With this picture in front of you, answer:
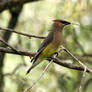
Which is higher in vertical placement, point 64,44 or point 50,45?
point 50,45

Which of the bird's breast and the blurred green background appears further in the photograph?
the blurred green background

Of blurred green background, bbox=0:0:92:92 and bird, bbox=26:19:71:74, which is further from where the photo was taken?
blurred green background, bbox=0:0:92:92

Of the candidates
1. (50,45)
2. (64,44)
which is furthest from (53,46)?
(64,44)

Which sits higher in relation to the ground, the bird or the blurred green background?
the bird

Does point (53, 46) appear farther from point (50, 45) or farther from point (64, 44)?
point (64, 44)

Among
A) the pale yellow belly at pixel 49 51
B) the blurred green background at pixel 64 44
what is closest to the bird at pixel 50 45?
the pale yellow belly at pixel 49 51

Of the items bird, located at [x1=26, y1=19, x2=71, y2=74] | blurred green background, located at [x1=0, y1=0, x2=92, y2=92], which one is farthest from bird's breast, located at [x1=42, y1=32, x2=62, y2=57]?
blurred green background, located at [x1=0, y1=0, x2=92, y2=92]

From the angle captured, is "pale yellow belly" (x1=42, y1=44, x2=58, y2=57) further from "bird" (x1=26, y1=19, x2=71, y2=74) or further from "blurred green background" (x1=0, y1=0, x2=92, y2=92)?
"blurred green background" (x1=0, y1=0, x2=92, y2=92)

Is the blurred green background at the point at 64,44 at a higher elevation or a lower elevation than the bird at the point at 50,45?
lower

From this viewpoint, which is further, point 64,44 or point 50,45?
point 64,44

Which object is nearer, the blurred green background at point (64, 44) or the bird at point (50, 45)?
the bird at point (50, 45)

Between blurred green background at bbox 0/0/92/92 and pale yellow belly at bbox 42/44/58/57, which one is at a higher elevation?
pale yellow belly at bbox 42/44/58/57

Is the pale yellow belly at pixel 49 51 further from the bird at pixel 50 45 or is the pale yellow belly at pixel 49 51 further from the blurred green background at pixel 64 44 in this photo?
the blurred green background at pixel 64 44

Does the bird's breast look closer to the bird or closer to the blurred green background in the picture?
the bird
